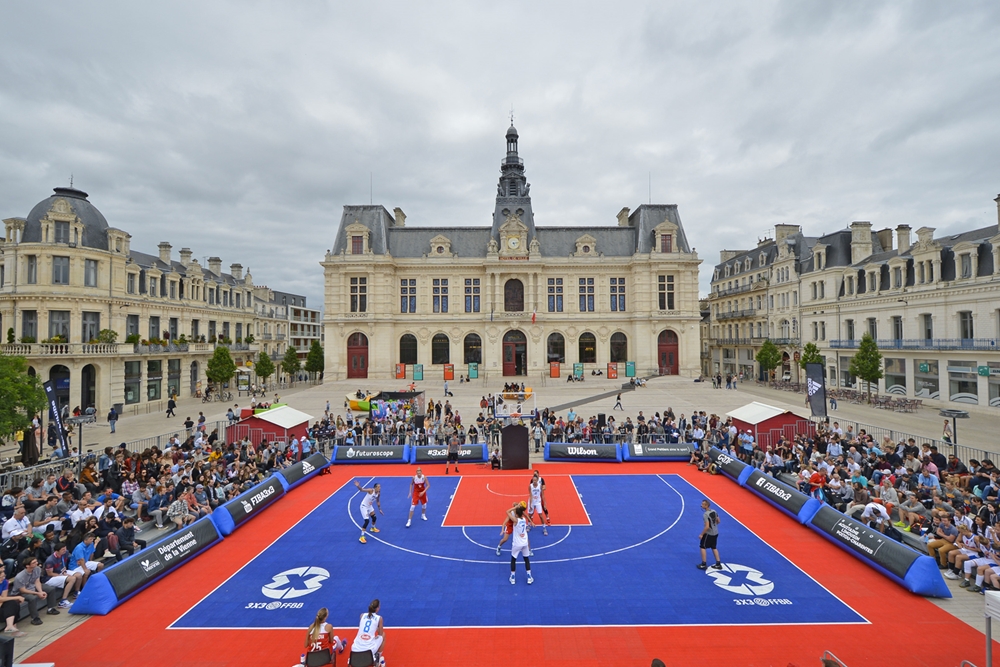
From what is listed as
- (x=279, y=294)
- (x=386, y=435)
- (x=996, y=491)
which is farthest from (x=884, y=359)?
(x=279, y=294)

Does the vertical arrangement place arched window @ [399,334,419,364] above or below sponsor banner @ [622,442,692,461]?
above

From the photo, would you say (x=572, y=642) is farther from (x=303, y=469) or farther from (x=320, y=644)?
(x=303, y=469)

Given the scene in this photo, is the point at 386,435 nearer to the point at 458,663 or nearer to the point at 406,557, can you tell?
the point at 406,557

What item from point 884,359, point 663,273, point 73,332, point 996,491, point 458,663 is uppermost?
point 663,273

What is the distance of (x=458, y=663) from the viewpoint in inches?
361

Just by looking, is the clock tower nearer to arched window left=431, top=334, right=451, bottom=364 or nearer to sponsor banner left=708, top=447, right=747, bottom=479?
arched window left=431, top=334, right=451, bottom=364

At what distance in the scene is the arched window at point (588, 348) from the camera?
188 feet

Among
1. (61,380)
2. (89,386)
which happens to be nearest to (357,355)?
(89,386)

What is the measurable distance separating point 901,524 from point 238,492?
2079cm

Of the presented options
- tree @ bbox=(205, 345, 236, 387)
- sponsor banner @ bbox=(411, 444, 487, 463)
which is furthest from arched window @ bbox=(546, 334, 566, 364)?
sponsor banner @ bbox=(411, 444, 487, 463)

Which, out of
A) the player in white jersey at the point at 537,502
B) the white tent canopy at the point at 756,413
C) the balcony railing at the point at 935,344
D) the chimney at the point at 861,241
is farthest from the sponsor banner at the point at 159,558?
the chimney at the point at 861,241

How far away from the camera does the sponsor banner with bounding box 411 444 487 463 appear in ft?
79.4

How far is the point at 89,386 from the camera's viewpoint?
121ft

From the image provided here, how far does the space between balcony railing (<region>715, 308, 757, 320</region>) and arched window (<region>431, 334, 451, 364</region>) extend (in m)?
35.1
